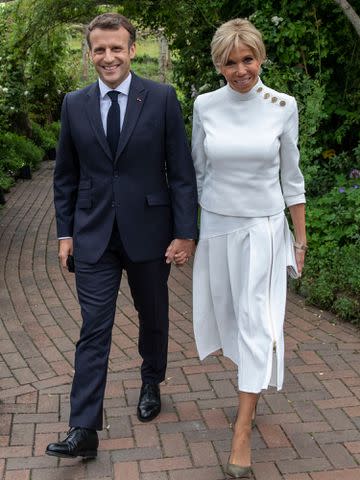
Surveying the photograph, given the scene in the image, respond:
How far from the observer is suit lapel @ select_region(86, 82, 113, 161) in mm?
3279

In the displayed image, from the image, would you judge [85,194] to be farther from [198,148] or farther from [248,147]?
[248,147]

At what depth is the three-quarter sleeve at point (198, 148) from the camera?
339 cm

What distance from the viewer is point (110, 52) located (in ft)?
10.6

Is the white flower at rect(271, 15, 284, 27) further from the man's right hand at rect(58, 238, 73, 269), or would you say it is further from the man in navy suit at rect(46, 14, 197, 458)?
the man's right hand at rect(58, 238, 73, 269)

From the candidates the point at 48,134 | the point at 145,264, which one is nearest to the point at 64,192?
the point at 145,264

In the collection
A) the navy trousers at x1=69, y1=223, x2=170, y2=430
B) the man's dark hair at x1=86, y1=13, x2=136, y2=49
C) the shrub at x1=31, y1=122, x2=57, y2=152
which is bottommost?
the shrub at x1=31, y1=122, x2=57, y2=152

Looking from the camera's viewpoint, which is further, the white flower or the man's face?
the white flower

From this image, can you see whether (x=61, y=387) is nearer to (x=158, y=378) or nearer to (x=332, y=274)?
(x=158, y=378)

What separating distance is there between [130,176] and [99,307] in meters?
0.59

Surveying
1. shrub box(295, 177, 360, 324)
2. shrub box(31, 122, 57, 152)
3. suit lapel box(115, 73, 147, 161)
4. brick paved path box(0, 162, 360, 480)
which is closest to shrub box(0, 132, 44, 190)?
shrub box(31, 122, 57, 152)

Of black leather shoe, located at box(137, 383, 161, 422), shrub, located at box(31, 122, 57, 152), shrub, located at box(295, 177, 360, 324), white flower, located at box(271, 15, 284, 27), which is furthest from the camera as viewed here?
shrub, located at box(31, 122, 57, 152)

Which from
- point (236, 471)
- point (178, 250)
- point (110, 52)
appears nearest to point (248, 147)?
point (178, 250)

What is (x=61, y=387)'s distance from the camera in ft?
13.9

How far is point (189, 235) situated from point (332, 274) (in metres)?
2.38
